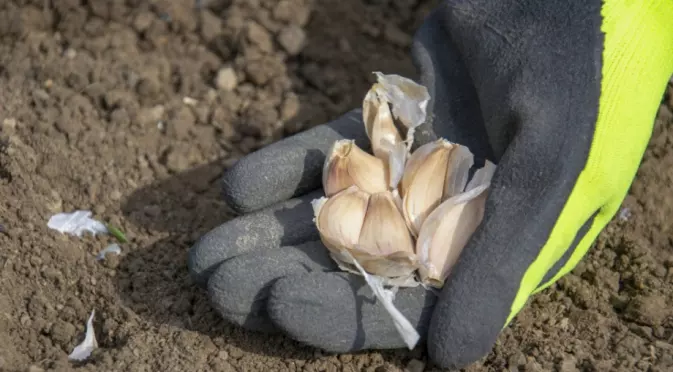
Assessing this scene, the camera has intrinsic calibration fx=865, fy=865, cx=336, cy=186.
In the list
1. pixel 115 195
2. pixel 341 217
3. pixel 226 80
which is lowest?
pixel 115 195

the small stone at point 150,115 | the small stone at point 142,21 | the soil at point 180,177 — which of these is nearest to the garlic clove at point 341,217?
the soil at point 180,177

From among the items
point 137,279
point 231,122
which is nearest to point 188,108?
point 231,122

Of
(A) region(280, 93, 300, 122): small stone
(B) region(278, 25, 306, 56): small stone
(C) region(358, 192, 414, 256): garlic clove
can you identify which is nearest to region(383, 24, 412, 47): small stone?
(B) region(278, 25, 306, 56): small stone

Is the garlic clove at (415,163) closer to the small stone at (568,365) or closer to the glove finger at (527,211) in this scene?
the glove finger at (527,211)

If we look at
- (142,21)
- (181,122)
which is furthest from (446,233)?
(142,21)

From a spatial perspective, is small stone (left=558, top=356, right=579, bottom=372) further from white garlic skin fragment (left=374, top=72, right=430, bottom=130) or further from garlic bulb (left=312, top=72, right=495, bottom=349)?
white garlic skin fragment (left=374, top=72, right=430, bottom=130)

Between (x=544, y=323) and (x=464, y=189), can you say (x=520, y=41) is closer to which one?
(x=464, y=189)

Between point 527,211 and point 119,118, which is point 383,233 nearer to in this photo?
point 527,211
